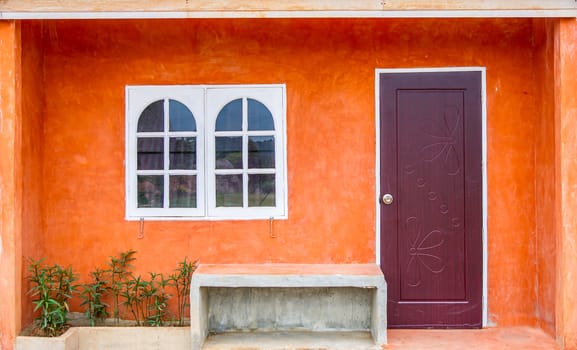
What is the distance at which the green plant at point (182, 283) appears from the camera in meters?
4.66

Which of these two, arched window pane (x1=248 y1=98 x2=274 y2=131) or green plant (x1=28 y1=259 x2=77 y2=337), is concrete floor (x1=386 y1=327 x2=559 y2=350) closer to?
arched window pane (x1=248 y1=98 x2=274 y2=131)

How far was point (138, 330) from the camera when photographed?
438 centimetres

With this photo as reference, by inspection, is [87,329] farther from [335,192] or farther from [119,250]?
[335,192]

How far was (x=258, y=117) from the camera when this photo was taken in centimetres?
473

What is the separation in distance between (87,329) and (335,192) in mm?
2487

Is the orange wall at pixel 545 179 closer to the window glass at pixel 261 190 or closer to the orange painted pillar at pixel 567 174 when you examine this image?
the orange painted pillar at pixel 567 174

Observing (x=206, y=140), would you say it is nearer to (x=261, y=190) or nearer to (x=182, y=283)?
(x=261, y=190)

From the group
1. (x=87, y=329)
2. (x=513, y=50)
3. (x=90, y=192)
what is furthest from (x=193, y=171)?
(x=513, y=50)

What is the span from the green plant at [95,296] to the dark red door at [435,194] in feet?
8.60

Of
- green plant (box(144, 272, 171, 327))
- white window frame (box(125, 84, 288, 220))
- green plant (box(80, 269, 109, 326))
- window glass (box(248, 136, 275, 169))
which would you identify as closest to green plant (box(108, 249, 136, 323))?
green plant (box(80, 269, 109, 326))

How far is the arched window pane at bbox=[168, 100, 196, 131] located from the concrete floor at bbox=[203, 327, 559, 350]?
1.91 metres

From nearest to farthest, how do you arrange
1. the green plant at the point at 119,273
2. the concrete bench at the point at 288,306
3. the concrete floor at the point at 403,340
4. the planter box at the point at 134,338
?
the concrete floor at the point at 403,340, the planter box at the point at 134,338, the concrete bench at the point at 288,306, the green plant at the point at 119,273

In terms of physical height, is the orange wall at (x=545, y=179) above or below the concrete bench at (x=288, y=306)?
above

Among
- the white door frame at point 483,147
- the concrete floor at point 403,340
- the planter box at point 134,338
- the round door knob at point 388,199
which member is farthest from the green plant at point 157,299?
the round door knob at point 388,199
